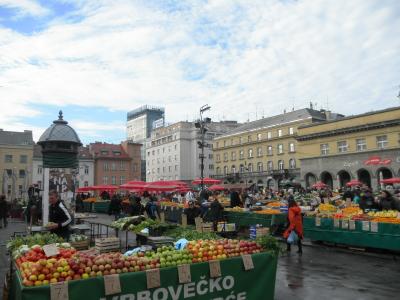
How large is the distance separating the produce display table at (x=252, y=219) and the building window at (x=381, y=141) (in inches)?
1416

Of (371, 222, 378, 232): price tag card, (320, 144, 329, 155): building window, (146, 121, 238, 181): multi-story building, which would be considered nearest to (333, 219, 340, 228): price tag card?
(371, 222, 378, 232): price tag card

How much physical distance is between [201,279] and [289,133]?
65038 mm

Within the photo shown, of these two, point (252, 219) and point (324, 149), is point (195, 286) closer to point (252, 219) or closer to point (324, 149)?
point (252, 219)

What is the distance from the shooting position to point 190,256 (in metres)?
6.09

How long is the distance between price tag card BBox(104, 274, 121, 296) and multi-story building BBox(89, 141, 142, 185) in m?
83.3

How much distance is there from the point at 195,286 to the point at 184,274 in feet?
0.96

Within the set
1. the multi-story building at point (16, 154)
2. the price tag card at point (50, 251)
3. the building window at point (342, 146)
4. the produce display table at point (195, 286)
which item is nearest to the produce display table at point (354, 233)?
the produce display table at point (195, 286)

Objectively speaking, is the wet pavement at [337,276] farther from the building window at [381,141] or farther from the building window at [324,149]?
the building window at [324,149]

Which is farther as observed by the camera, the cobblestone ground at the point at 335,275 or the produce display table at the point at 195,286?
the cobblestone ground at the point at 335,275

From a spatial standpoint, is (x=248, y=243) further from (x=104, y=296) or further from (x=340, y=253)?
(x=340, y=253)

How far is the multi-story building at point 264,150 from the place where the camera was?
6769 cm

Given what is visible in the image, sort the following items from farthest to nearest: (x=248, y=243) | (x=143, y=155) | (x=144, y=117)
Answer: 1. (x=144, y=117)
2. (x=143, y=155)
3. (x=248, y=243)

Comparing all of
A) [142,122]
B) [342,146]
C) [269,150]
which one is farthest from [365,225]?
[142,122]

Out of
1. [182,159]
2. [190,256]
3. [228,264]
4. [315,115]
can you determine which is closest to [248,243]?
[228,264]
